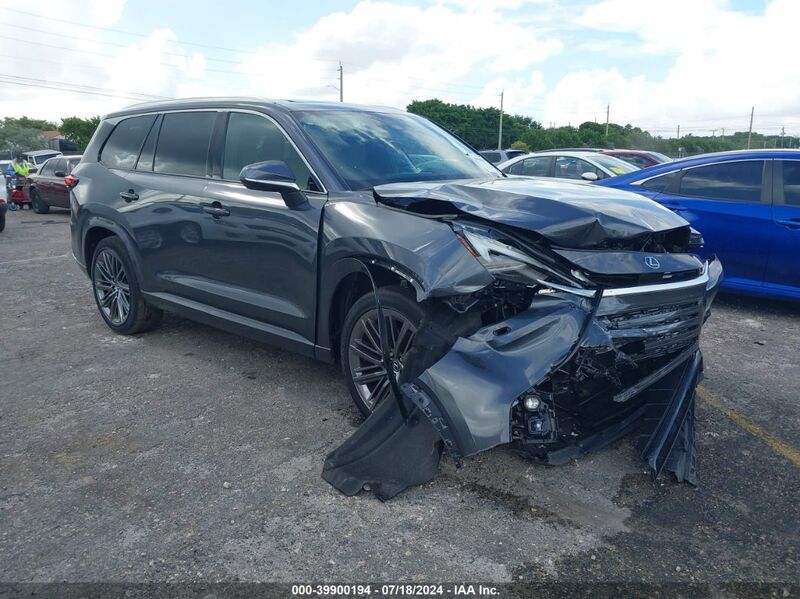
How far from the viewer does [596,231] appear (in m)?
3.10

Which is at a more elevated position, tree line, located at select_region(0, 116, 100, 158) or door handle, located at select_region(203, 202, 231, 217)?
tree line, located at select_region(0, 116, 100, 158)

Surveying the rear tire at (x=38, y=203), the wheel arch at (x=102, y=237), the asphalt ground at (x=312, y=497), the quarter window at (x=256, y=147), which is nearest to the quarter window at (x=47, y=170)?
the rear tire at (x=38, y=203)

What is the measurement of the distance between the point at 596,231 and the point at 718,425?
63.9 inches

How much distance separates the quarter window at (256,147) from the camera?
161 inches

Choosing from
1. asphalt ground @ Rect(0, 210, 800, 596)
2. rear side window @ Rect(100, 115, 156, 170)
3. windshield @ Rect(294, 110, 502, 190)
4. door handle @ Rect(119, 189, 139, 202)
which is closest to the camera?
asphalt ground @ Rect(0, 210, 800, 596)

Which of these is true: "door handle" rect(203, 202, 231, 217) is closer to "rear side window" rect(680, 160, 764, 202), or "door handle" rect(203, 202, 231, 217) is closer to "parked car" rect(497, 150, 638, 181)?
"rear side window" rect(680, 160, 764, 202)

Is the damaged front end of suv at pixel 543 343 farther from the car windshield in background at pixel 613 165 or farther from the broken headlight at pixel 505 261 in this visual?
the car windshield in background at pixel 613 165

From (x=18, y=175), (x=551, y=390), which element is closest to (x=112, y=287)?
(x=551, y=390)

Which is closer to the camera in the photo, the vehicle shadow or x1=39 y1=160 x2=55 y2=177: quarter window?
the vehicle shadow

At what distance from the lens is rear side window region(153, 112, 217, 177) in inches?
188

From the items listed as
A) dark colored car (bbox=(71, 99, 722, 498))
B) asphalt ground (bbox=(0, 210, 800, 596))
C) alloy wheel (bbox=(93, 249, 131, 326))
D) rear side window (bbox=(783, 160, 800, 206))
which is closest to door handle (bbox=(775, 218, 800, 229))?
rear side window (bbox=(783, 160, 800, 206))

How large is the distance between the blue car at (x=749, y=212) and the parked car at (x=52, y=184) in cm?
1505

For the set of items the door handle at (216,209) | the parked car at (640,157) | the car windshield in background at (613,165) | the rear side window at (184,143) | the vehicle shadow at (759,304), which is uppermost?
the parked car at (640,157)

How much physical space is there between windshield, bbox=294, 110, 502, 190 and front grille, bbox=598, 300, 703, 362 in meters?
1.70
